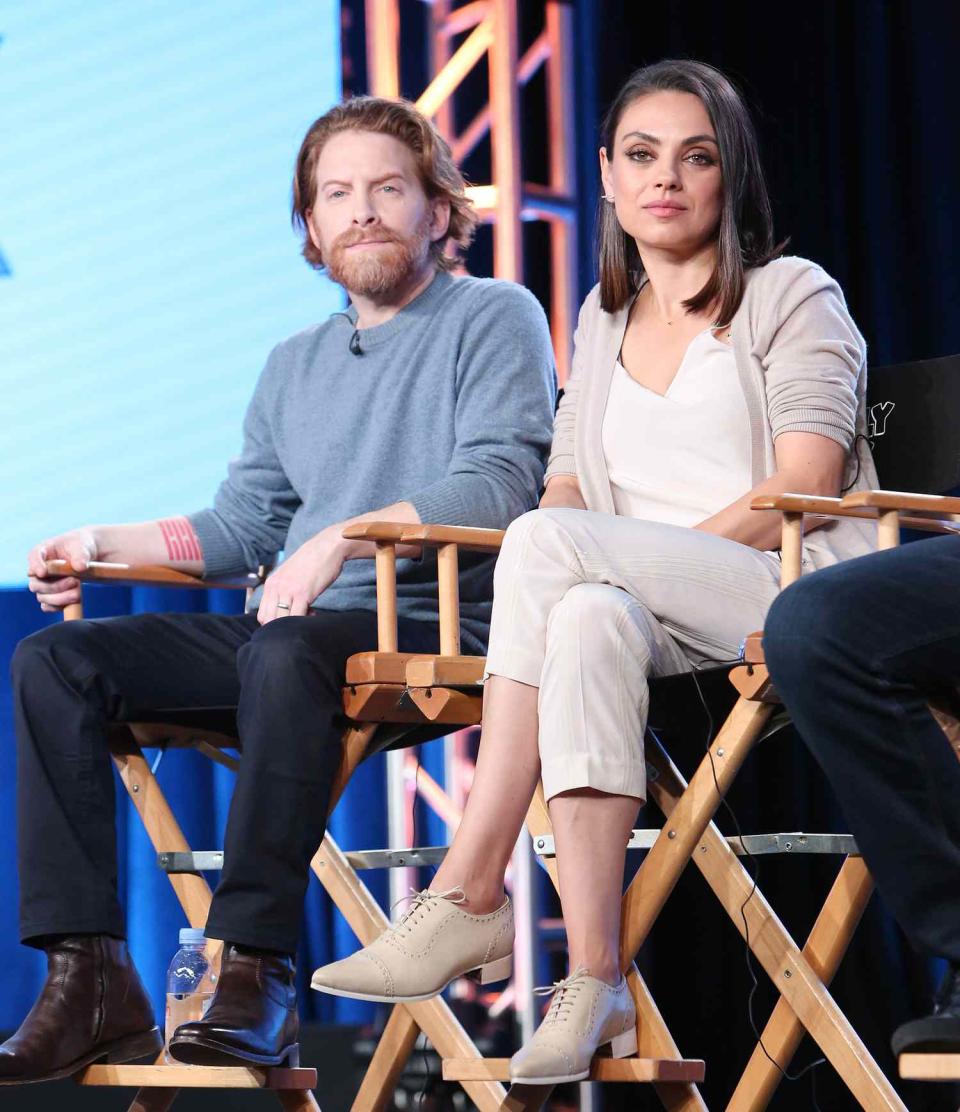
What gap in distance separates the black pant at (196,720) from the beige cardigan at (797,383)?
0.44 metres

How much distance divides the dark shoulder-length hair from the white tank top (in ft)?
0.24

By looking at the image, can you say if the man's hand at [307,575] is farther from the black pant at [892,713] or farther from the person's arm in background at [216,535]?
the black pant at [892,713]

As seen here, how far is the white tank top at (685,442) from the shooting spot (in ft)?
8.08

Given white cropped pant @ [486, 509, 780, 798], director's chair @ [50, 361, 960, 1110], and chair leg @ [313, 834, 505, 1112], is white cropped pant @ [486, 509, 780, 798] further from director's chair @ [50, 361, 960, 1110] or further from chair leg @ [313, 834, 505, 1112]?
chair leg @ [313, 834, 505, 1112]

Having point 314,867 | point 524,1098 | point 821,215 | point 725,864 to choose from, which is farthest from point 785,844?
point 821,215

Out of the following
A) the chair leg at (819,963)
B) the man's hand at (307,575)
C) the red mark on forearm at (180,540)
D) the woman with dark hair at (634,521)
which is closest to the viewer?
the woman with dark hair at (634,521)

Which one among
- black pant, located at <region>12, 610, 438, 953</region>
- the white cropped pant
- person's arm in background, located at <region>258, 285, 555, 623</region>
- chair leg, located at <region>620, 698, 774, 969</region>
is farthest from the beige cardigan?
black pant, located at <region>12, 610, 438, 953</region>

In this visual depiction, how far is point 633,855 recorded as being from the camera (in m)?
3.87

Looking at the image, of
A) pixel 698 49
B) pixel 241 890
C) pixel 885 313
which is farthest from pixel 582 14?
pixel 241 890

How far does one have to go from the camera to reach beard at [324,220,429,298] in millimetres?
2848

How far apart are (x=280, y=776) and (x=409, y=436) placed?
0.73 meters

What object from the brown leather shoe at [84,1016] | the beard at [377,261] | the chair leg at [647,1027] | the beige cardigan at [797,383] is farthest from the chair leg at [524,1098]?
the beard at [377,261]

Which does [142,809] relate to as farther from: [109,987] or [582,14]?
[582,14]

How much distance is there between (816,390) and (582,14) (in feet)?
6.56
